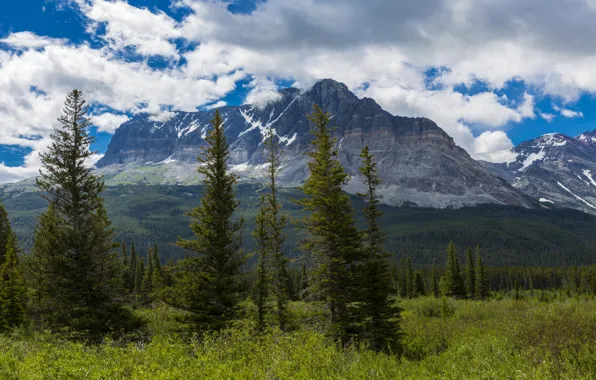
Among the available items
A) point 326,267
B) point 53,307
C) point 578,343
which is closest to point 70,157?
point 53,307

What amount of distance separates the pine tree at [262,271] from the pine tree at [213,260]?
4118 millimetres

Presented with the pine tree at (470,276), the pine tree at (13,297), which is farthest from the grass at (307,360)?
the pine tree at (470,276)

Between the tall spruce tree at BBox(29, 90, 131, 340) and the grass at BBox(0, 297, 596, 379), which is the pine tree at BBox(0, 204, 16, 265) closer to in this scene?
the tall spruce tree at BBox(29, 90, 131, 340)

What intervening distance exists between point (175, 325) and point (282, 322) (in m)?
8.49

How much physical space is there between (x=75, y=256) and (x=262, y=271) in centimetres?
1187

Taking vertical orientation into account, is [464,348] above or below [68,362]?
below

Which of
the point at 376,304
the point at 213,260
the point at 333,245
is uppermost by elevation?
the point at 333,245

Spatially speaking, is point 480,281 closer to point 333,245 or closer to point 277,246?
point 277,246

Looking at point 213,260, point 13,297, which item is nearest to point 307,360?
point 213,260

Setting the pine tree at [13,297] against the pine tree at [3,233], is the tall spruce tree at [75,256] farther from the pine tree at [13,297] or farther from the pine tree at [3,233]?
the pine tree at [3,233]

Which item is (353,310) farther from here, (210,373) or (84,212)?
(84,212)

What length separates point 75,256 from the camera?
71.2 feet

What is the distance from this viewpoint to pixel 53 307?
20625 mm

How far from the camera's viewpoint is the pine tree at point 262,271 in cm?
2777
